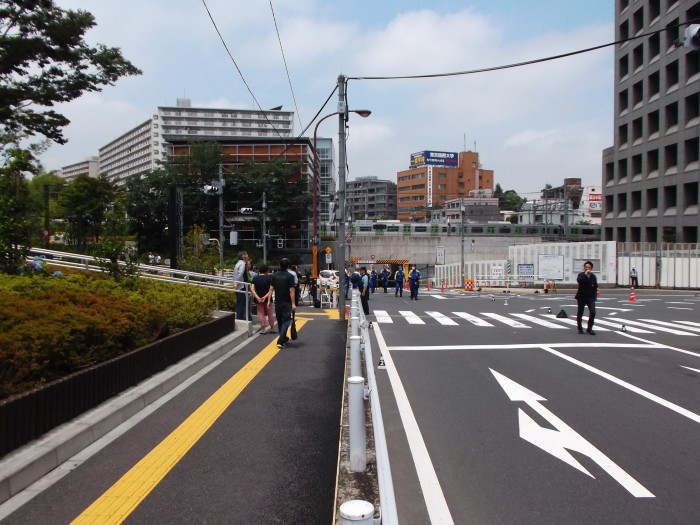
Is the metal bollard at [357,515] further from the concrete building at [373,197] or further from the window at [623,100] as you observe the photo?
the concrete building at [373,197]

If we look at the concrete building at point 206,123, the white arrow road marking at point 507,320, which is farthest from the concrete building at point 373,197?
the white arrow road marking at point 507,320

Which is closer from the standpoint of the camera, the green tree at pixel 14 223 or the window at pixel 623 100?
the green tree at pixel 14 223

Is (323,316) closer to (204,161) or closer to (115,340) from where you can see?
(115,340)

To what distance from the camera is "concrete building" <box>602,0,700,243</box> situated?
45062 millimetres

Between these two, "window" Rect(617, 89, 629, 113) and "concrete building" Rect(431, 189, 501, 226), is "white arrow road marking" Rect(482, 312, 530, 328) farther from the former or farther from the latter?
"concrete building" Rect(431, 189, 501, 226)

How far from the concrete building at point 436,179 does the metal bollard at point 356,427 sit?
110 meters

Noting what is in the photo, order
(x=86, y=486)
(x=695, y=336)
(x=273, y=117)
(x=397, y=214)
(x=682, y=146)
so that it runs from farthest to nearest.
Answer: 1. (x=397, y=214)
2. (x=273, y=117)
3. (x=682, y=146)
4. (x=695, y=336)
5. (x=86, y=486)

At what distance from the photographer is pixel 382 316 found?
19.6m

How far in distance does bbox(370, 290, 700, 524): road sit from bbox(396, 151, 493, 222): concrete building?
338 feet

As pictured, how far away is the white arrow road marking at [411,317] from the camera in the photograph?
17666 millimetres

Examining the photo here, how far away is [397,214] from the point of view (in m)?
127

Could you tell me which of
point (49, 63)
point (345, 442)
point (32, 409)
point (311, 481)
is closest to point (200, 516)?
point (311, 481)

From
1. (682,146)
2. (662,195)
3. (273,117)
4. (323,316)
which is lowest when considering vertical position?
(323,316)

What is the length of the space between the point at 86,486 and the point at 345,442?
7.09 feet
